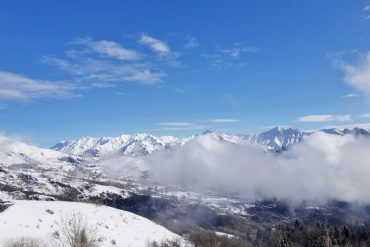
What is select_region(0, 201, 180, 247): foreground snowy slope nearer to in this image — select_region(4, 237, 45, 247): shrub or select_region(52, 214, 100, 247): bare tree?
select_region(4, 237, 45, 247): shrub

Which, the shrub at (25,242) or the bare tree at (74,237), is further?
the shrub at (25,242)

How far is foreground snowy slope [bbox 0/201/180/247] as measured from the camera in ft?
162

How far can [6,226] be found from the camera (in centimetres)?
4831

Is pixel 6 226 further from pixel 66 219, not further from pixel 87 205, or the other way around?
pixel 87 205

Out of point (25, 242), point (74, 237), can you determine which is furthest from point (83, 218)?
point (74, 237)

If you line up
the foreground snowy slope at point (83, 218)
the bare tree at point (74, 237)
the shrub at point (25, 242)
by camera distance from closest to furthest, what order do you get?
the bare tree at point (74, 237)
the shrub at point (25, 242)
the foreground snowy slope at point (83, 218)

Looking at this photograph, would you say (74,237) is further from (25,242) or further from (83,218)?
(83,218)

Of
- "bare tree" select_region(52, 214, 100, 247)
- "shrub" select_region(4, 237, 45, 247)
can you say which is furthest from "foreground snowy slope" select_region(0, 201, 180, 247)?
"bare tree" select_region(52, 214, 100, 247)

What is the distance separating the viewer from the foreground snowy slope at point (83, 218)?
162 ft

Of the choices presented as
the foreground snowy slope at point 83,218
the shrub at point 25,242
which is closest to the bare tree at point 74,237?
the foreground snowy slope at point 83,218

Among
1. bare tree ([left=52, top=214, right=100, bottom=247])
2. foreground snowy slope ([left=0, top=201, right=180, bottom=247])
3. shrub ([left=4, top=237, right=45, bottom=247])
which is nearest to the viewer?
bare tree ([left=52, top=214, right=100, bottom=247])

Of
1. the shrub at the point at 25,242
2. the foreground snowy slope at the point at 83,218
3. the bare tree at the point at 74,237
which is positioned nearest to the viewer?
the bare tree at the point at 74,237

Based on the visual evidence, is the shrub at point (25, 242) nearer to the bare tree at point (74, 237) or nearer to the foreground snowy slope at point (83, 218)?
the foreground snowy slope at point (83, 218)

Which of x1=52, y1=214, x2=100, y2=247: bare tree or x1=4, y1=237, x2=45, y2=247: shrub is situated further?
x1=4, y1=237, x2=45, y2=247: shrub
